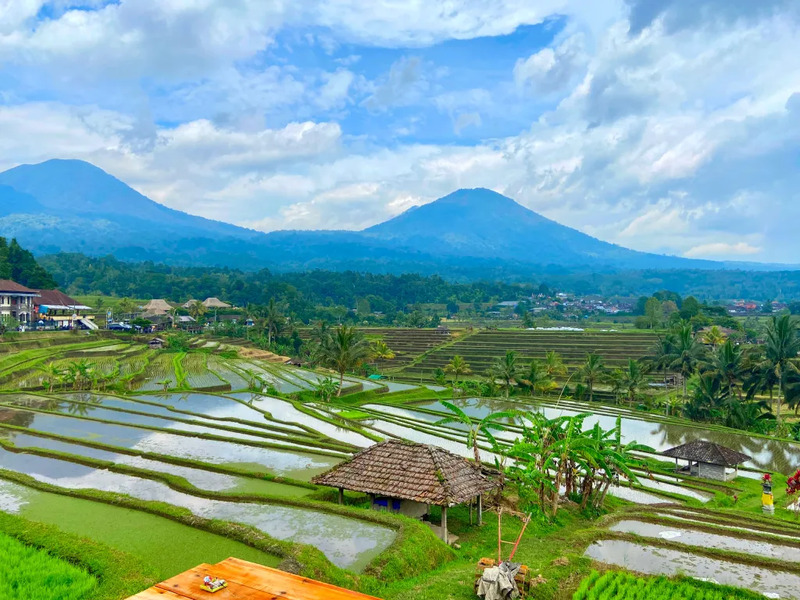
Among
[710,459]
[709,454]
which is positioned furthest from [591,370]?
[710,459]

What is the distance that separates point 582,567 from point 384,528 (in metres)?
3.93

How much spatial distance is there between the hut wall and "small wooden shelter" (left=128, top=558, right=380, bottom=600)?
2014 cm

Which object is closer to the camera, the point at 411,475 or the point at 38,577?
the point at 38,577

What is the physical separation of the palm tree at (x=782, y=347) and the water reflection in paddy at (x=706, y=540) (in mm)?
22380

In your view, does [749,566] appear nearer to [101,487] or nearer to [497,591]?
[497,591]

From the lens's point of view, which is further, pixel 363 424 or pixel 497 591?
pixel 363 424

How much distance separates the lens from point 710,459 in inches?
815

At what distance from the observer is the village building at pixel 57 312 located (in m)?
55.9

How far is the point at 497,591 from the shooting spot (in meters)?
7.67

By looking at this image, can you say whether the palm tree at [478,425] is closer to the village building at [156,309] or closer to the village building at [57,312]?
the village building at [57,312]

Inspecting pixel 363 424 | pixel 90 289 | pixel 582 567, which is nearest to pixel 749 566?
pixel 582 567

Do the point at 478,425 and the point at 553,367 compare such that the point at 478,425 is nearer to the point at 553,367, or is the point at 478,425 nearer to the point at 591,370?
the point at 591,370

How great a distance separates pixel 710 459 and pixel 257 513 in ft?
54.0

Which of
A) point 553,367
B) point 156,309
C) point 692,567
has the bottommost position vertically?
point 553,367
